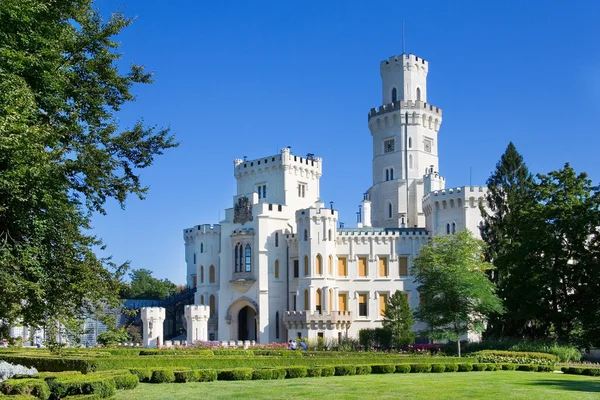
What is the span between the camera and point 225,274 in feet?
206

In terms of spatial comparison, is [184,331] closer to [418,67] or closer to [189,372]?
[418,67]

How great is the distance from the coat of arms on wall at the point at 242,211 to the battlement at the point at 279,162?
4.44 m

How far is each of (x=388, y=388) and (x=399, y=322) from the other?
2873cm

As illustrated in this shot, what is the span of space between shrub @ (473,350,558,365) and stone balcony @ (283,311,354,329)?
21354 millimetres

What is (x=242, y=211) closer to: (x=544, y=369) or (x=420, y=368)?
(x=420, y=368)

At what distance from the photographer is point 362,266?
61250 millimetres

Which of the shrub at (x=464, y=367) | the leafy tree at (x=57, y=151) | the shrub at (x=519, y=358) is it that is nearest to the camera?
the leafy tree at (x=57, y=151)

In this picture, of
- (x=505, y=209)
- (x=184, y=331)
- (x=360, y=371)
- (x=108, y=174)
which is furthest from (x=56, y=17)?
(x=184, y=331)

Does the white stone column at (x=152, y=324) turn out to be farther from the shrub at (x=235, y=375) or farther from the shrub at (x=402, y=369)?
the shrub at (x=235, y=375)

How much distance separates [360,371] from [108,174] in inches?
536

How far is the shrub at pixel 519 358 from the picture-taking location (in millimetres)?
35741

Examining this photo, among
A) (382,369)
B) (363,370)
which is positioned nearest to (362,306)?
(382,369)

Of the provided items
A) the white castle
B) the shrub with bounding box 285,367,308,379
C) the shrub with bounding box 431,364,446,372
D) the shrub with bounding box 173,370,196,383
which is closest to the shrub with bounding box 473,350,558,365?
the shrub with bounding box 431,364,446,372

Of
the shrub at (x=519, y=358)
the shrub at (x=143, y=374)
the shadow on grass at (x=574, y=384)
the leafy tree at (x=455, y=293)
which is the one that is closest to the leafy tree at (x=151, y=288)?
the leafy tree at (x=455, y=293)
